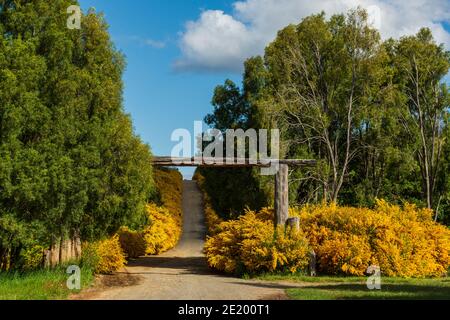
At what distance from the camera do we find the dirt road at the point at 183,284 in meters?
12.5

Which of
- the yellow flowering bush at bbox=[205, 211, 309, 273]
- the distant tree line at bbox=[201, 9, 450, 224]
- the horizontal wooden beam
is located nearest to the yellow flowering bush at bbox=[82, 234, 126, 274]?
the yellow flowering bush at bbox=[205, 211, 309, 273]

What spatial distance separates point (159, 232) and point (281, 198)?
10.5 m

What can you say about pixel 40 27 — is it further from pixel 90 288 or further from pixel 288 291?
pixel 288 291

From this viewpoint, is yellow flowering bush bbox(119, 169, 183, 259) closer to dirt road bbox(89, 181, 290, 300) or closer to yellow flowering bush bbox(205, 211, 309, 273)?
dirt road bbox(89, 181, 290, 300)

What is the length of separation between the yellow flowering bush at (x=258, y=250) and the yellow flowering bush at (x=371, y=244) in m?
0.84

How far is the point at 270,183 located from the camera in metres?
28.1

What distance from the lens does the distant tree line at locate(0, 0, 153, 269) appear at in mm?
13305

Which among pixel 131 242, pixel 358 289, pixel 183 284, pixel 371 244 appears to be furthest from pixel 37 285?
pixel 131 242

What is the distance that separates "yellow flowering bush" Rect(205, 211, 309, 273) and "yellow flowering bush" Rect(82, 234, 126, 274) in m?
2.99

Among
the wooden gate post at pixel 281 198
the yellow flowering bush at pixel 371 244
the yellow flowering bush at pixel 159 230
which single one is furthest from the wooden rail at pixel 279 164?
the yellow flowering bush at pixel 159 230

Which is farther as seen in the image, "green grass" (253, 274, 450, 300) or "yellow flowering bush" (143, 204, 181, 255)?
"yellow flowering bush" (143, 204, 181, 255)

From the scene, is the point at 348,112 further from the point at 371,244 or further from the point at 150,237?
the point at 371,244

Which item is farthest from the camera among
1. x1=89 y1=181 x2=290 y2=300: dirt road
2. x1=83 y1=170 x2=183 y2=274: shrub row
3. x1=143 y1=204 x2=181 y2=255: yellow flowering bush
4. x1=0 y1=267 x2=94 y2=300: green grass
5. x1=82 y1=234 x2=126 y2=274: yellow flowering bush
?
x1=143 y1=204 x2=181 y2=255: yellow flowering bush
